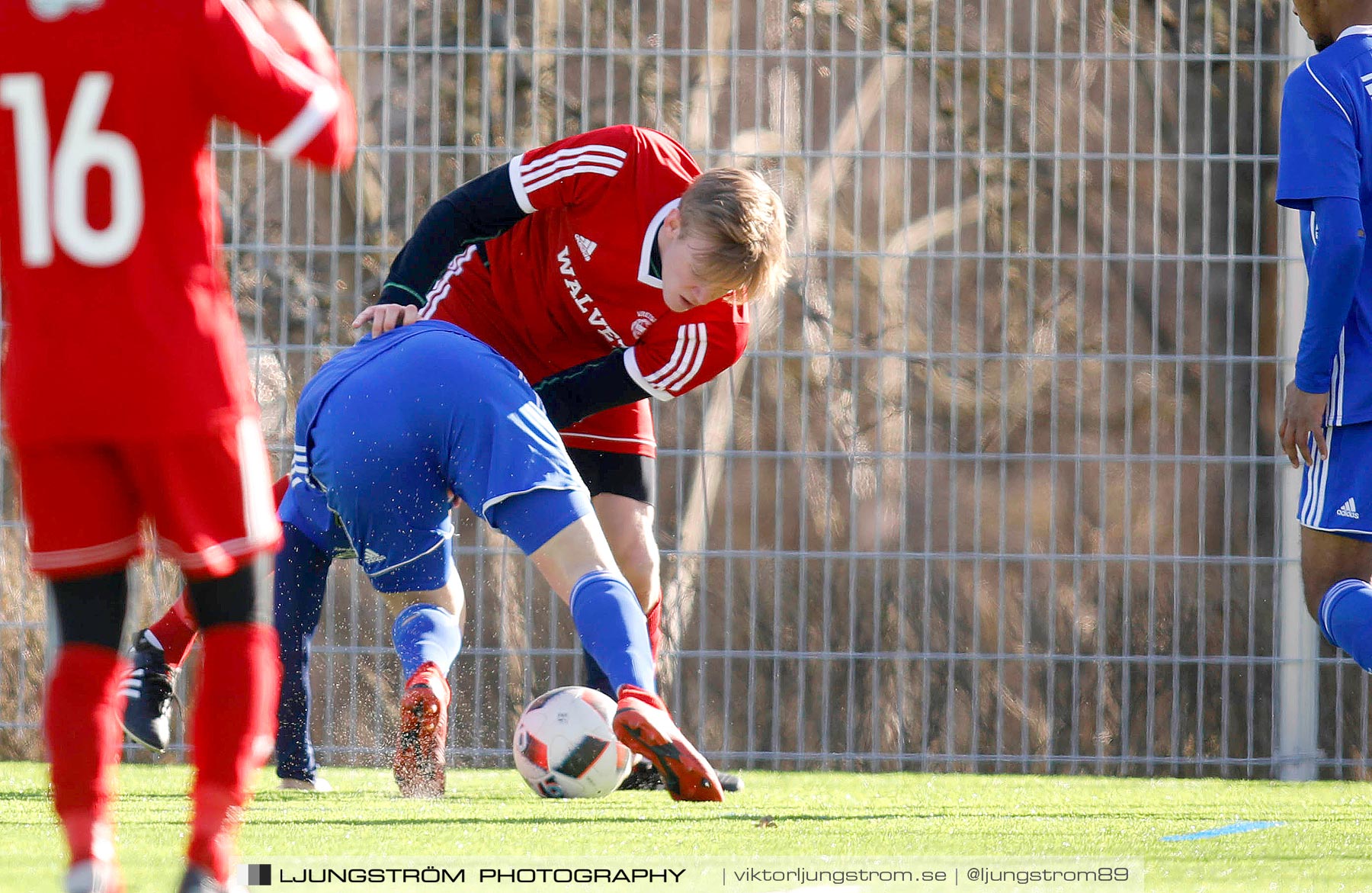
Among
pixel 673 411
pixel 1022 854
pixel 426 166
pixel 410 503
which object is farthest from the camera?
pixel 673 411

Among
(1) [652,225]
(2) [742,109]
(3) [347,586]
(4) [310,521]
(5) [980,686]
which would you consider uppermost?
(2) [742,109]

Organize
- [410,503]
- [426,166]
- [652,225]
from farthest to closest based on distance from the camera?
[426,166]
[652,225]
[410,503]

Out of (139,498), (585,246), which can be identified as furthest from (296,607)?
(139,498)

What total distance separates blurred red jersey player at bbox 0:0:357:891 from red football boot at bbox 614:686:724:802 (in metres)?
0.69

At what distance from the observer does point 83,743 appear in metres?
1.88

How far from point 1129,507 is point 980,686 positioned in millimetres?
768

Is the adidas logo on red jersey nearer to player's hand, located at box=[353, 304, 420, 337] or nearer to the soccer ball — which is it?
player's hand, located at box=[353, 304, 420, 337]

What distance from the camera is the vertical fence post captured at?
469cm

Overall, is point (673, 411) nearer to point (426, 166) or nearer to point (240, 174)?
point (426, 166)

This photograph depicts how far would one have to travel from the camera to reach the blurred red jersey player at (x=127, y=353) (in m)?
1.86

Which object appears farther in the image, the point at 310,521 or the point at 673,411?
the point at 673,411

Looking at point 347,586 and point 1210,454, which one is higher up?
point 1210,454

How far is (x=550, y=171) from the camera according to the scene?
3449mm

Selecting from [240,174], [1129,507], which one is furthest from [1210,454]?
[240,174]
